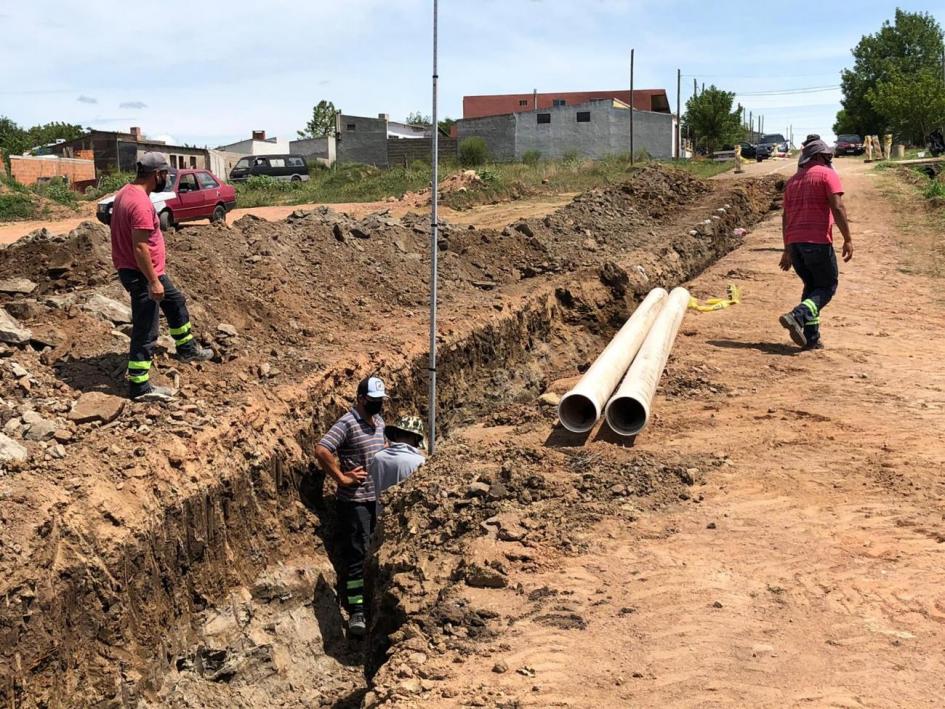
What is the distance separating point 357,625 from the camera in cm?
659

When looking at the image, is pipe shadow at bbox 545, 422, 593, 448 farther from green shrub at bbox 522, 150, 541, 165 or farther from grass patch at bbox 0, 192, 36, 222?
green shrub at bbox 522, 150, 541, 165

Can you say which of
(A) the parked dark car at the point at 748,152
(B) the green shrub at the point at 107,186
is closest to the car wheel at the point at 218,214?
(B) the green shrub at the point at 107,186

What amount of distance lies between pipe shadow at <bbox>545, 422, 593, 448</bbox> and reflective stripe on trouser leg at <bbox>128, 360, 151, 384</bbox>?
3114mm

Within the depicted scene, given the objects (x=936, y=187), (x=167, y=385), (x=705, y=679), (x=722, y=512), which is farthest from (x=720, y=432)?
(x=936, y=187)

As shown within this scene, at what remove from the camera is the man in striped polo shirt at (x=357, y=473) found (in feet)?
22.4

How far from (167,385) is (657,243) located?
11.6 metres

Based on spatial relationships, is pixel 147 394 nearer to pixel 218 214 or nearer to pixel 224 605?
pixel 224 605

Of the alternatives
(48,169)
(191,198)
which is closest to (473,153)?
(48,169)

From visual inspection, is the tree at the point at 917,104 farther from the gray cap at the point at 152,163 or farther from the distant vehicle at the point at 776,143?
the gray cap at the point at 152,163

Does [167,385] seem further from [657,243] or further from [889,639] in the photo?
[657,243]

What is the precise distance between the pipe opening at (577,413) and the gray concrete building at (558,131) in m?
41.0

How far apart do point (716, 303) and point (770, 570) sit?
21.6ft

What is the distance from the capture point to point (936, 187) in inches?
912

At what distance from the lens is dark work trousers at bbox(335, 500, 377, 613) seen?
6.87 metres
